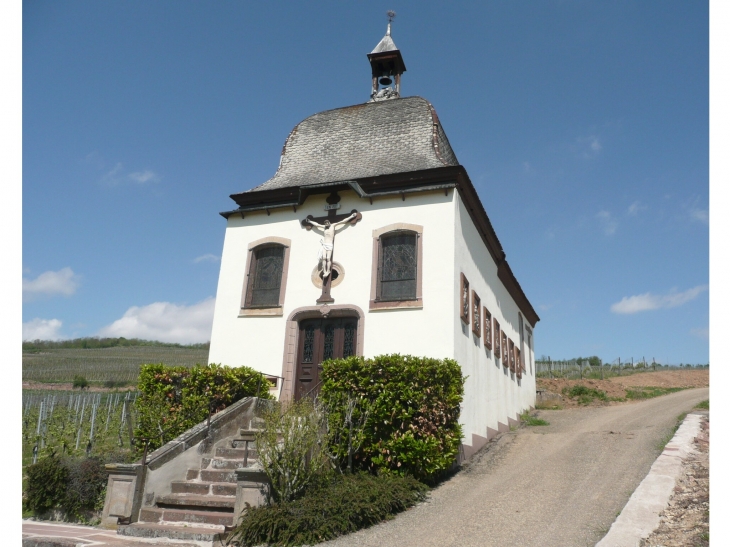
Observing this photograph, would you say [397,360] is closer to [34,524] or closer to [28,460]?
[34,524]

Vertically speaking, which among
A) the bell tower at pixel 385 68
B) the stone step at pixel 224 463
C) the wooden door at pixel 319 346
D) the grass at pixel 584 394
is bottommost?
the stone step at pixel 224 463

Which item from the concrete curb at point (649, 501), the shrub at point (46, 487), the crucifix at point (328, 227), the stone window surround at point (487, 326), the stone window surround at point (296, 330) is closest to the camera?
the concrete curb at point (649, 501)

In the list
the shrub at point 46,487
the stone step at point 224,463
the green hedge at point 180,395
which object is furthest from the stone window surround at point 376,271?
the shrub at point 46,487

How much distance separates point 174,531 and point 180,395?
4.23m

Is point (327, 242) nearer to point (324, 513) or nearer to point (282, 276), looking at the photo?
point (282, 276)

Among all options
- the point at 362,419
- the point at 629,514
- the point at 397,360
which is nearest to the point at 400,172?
the point at 397,360

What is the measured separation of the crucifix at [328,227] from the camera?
13.5 m

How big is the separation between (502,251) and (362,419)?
1035 centimetres

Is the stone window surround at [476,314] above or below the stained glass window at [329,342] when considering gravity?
above

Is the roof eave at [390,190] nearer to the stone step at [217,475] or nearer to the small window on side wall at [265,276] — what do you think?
the small window on side wall at [265,276]

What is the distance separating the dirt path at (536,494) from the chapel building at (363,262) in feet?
4.13

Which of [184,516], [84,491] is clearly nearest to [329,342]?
[184,516]

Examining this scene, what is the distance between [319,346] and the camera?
13242 millimetres

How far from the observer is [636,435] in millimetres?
13508
